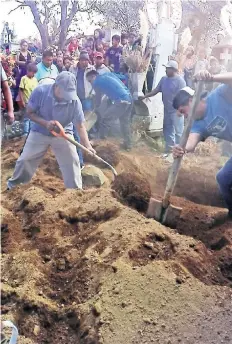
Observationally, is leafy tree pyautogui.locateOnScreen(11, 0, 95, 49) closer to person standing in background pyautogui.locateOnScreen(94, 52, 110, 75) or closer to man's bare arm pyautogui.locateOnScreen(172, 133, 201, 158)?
person standing in background pyautogui.locateOnScreen(94, 52, 110, 75)

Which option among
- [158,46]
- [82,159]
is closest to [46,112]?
[82,159]

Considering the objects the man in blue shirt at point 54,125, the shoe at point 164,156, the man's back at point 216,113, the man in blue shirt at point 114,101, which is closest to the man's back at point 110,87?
the man in blue shirt at point 114,101

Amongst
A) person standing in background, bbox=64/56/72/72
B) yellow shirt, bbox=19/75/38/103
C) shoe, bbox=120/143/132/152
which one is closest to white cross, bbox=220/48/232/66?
shoe, bbox=120/143/132/152

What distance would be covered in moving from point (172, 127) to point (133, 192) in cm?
396

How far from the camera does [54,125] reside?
5.61m

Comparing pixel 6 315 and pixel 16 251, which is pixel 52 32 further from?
pixel 6 315

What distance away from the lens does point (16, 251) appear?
4273 millimetres

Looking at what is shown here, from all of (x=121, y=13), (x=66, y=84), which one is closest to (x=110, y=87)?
(x=66, y=84)

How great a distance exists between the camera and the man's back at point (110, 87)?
27.8 ft

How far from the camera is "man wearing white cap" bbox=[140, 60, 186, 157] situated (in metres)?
8.91

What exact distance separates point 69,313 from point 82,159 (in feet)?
14.2

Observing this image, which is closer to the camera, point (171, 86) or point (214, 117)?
point (214, 117)

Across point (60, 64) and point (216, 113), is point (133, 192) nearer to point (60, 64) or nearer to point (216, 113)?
point (216, 113)

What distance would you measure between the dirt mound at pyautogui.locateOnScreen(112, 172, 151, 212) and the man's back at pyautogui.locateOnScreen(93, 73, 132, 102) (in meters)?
3.43
